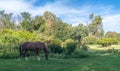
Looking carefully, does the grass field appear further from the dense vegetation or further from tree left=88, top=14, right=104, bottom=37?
tree left=88, top=14, right=104, bottom=37

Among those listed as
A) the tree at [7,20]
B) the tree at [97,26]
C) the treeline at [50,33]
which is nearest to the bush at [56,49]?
the treeline at [50,33]

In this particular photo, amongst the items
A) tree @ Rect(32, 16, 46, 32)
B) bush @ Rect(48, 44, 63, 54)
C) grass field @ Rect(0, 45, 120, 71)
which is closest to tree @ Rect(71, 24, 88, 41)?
tree @ Rect(32, 16, 46, 32)

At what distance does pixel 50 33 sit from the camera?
55.0 metres

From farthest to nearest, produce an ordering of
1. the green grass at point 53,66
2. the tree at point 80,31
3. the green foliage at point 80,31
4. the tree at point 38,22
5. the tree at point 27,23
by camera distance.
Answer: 1. the tree at point 80,31
2. the green foliage at point 80,31
3. the tree at point 27,23
4. the tree at point 38,22
5. the green grass at point 53,66

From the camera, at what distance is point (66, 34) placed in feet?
203

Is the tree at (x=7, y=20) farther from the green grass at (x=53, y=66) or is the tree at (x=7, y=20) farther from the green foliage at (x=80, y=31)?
the green grass at (x=53, y=66)

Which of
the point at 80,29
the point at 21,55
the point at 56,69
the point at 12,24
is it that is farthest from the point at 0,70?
the point at 80,29

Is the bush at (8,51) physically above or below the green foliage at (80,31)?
below

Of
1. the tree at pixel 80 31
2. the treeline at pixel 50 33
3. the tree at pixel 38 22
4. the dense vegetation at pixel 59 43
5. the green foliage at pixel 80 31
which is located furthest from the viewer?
the tree at pixel 80 31

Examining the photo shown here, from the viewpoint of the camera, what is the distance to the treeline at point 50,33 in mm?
25862

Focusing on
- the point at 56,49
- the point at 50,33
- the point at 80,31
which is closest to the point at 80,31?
the point at 80,31

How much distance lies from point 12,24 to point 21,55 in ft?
178

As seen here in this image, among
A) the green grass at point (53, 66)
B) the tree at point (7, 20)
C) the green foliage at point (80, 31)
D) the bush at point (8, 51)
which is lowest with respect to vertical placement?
the green grass at point (53, 66)

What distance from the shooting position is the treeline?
1018 inches
